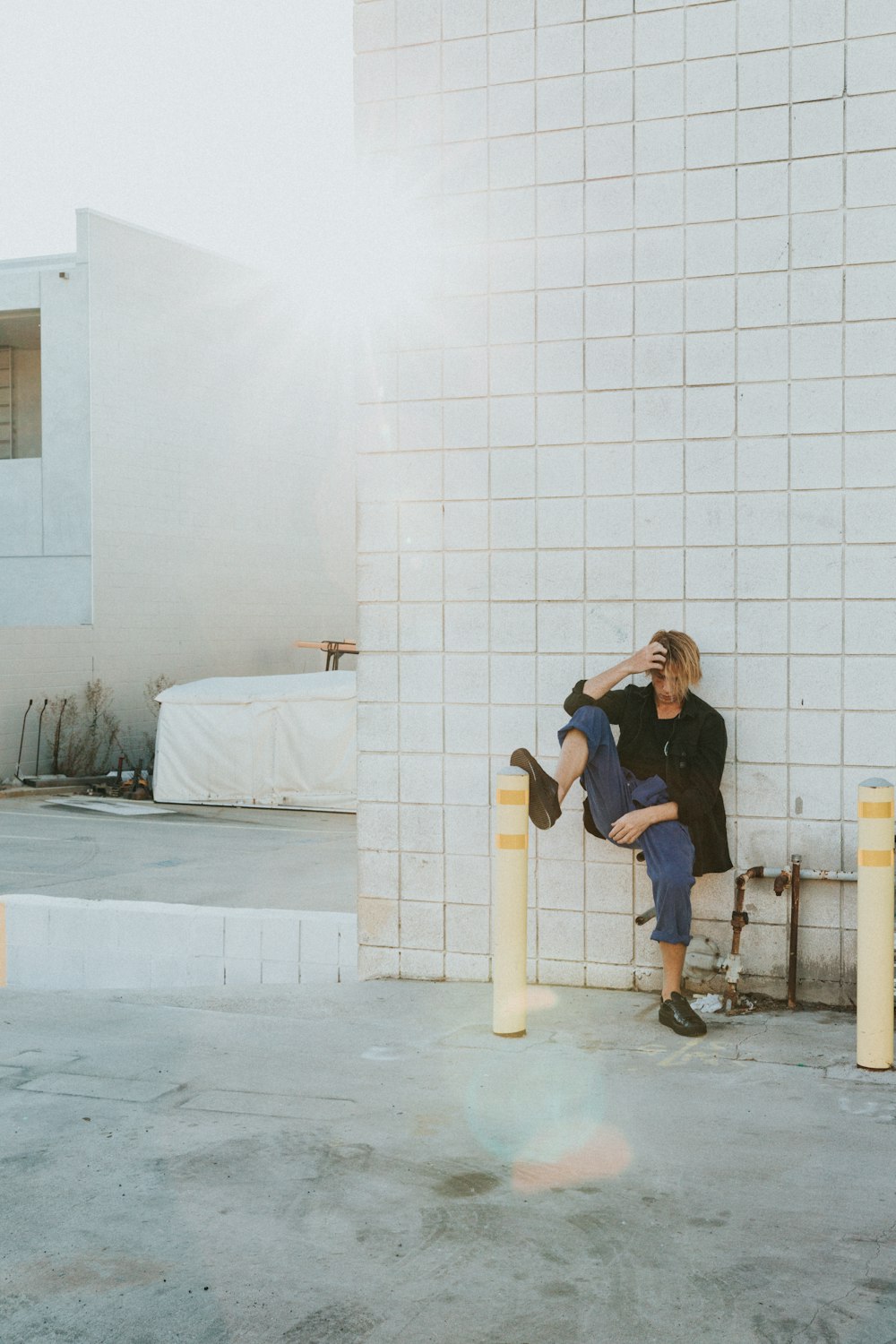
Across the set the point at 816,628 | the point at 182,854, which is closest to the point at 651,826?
the point at 816,628

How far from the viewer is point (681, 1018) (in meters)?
5.02

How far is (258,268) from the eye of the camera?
87.6 ft

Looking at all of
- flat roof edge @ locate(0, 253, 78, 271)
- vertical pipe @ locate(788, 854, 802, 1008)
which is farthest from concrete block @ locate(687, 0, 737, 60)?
flat roof edge @ locate(0, 253, 78, 271)

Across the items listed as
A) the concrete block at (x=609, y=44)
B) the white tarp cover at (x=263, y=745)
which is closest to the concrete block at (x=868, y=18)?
the concrete block at (x=609, y=44)

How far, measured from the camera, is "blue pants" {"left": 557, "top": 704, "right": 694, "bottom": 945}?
516cm

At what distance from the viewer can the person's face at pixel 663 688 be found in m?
5.30

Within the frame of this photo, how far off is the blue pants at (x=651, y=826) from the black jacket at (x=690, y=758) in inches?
2.2

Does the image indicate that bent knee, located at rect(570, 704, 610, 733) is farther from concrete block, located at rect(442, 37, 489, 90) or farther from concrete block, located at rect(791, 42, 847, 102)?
concrete block, located at rect(442, 37, 489, 90)

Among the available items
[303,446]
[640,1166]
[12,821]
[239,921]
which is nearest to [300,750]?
[12,821]

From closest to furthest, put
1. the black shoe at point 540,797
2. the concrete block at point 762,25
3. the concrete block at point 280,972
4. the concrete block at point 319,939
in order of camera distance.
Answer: the black shoe at point 540,797, the concrete block at point 762,25, the concrete block at point 319,939, the concrete block at point 280,972

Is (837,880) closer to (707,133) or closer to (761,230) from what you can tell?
(761,230)

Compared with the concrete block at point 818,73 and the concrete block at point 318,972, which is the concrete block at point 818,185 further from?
the concrete block at point 318,972

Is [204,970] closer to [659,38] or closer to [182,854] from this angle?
[659,38]

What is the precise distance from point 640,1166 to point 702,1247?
1.67 ft
